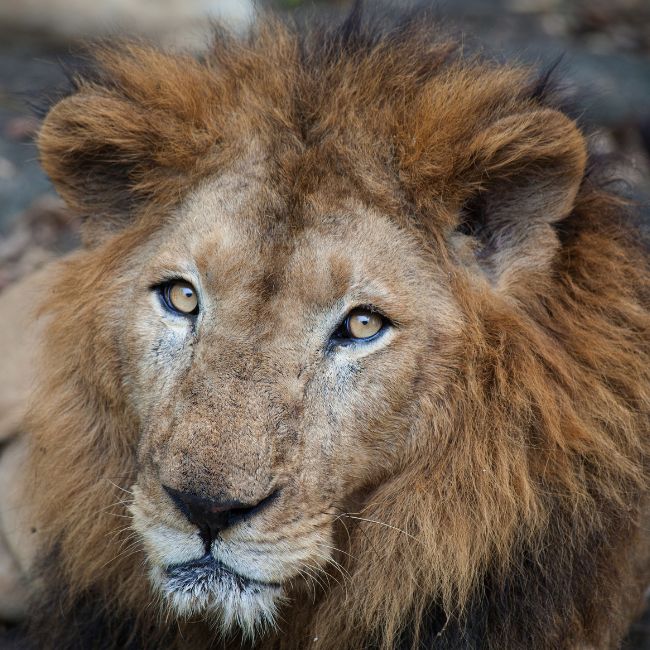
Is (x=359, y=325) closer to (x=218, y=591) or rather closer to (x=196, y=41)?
(x=218, y=591)

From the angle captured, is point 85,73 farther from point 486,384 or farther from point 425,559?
point 425,559

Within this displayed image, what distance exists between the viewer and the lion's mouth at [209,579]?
98.0 inches

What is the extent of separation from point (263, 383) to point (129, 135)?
0.88 m

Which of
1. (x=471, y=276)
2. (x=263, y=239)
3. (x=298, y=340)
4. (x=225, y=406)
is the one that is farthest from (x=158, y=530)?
(x=471, y=276)

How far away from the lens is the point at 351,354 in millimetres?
2688

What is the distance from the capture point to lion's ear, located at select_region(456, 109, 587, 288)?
2.73m

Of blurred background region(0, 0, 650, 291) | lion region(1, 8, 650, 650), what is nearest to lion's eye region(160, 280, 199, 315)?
lion region(1, 8, 650, 650)

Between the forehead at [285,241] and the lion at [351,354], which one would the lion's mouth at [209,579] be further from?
the forehead at [285,241]

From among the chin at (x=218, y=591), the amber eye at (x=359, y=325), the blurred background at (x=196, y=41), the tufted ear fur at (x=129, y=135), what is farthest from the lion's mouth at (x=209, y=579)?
the blurred background at (x=196, y=41)

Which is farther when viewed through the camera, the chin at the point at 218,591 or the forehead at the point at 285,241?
the forehead at the point at 285,241

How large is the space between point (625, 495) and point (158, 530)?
1.27 m

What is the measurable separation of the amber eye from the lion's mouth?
2.12 ft

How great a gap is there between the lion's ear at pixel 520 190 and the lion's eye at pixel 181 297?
744mm

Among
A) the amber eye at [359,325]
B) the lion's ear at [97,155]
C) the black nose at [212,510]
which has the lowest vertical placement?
the black nose at [212,510]
